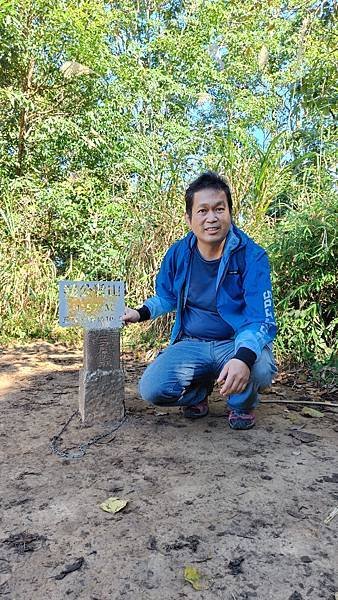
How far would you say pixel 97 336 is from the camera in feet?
6.63

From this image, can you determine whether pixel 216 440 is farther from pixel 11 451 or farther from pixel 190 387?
pixel 11 451

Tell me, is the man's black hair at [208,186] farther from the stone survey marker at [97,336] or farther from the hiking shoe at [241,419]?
the hiking shoe at [241,419]

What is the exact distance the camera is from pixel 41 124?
6.00 m

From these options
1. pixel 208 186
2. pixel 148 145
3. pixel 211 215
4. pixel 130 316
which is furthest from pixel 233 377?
pixel 148 145

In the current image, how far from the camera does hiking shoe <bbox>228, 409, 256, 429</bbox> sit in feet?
6.63

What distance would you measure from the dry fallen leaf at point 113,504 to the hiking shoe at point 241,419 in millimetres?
728

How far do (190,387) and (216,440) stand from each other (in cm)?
31

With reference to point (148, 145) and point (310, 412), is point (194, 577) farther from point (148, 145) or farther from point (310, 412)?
point (148, 145)

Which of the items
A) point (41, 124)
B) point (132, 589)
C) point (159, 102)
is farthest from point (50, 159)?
point (132, 589)

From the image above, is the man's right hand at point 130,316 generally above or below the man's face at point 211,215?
below

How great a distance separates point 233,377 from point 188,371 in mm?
464

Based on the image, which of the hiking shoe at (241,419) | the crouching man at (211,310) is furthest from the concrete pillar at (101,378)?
the hiking shoe at (241,419)

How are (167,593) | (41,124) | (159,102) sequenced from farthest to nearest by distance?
1. (159,102)
2. (41,124)
3. (167,593)

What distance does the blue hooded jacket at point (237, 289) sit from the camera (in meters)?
1.90
